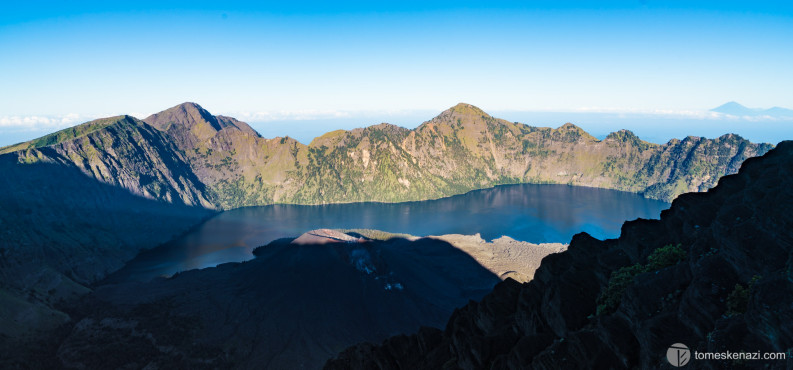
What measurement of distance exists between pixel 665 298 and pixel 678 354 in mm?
5873

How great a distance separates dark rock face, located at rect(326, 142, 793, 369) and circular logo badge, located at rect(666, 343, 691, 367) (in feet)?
1.81

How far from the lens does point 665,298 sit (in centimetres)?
2798

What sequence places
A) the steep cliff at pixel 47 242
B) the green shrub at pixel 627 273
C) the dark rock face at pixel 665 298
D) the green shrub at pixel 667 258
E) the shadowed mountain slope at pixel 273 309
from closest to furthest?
the dark rock face at pixel 665 298 → the green shrub at pixel 627 273 → the green shrub at pixel 667 258 → the shadowed mountain slope at pixel 273 309 → the steep cliff at pixel 47 242

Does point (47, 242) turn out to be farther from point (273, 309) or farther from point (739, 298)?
point (739, 298)

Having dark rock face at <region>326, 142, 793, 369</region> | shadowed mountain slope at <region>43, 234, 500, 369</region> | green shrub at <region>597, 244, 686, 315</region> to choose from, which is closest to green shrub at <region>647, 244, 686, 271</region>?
green shrub at <region>597, 244, 686, 315</region>

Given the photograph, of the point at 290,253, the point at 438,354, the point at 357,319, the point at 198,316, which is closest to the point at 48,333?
the point at 198,316

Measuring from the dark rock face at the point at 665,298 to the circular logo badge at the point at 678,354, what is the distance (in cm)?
55

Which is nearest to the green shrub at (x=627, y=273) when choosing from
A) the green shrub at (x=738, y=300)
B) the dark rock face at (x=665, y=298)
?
the dark rock face at (x=665, y=298)

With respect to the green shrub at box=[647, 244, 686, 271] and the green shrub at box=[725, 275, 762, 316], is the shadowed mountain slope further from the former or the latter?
the green shrub at box=[725, 275, 762, 316]

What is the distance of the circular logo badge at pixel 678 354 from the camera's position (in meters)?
22.6

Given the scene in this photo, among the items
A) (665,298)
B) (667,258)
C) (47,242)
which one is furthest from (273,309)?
(47,242)

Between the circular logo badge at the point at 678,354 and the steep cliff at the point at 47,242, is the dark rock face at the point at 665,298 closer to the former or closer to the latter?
the circular logo badge at the point at 678,354

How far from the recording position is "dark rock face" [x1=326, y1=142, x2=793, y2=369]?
70.0 ft

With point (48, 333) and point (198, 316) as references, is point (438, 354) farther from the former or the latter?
point (48, 333)
